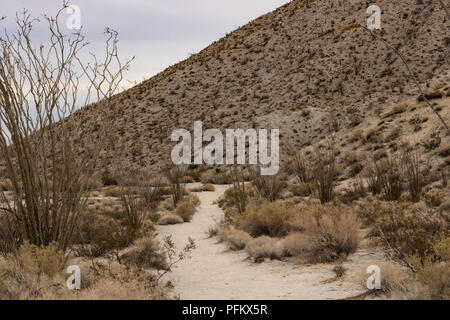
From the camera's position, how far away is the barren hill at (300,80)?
93.9 ft

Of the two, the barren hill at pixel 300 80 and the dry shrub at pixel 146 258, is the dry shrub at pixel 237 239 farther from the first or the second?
the barren hill at pixel 300 80

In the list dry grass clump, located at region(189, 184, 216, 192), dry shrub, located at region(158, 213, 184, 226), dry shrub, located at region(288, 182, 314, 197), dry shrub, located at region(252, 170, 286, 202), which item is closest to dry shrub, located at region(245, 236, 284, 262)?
dry shrub, located at region(158, 213, 184, 226)

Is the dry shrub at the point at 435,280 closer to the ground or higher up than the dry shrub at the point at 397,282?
higher up

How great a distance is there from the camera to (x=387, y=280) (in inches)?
209

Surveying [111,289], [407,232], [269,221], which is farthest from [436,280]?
[269,221]

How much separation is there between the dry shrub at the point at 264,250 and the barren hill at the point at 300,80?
52.0 ft

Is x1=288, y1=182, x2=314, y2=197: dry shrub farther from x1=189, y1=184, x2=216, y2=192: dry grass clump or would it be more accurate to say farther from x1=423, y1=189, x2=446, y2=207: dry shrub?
x1=189, y1=184, x2=216, y2=192: dry grass clump

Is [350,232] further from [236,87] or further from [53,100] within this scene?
[236,87]

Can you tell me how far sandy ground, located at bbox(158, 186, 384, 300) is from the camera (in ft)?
18.1

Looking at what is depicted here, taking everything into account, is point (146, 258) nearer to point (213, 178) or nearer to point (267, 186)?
point (267, 186)

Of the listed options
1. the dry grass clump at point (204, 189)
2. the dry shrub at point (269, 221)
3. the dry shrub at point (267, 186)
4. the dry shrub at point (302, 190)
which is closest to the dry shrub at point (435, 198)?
the dry shrub at point (269, 221)

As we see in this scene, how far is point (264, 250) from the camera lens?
25.6 feet

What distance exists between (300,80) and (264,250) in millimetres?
27774

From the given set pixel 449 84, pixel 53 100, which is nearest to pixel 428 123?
pixel 449 84
